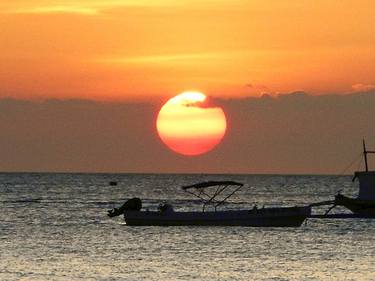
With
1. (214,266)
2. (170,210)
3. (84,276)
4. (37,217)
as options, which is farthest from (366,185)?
(84,276)

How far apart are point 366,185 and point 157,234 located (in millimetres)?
28274

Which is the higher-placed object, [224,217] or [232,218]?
[224,217]

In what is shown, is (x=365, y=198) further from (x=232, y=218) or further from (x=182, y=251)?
(x=182, y=251)

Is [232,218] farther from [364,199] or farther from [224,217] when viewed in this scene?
[364,199]

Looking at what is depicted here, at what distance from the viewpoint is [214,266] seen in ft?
213

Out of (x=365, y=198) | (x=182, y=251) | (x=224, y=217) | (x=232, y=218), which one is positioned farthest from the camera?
(x=365, y=198)

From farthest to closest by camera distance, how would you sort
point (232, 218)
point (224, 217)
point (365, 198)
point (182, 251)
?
point (365, 198) < point (224, 217) < point (232, 218) < point (182, 251)

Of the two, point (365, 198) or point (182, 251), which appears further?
point (365, 198)

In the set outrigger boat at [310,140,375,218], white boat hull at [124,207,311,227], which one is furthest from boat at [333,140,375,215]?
white boat hull at [124,207,311,227]

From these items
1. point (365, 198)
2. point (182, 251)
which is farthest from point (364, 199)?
point (182, 251)

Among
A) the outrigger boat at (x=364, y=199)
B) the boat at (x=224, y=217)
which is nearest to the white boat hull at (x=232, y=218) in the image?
the boat at (x=224, y=217)

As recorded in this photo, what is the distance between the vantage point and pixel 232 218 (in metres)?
99.1

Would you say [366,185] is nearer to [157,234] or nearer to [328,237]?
[328,237]

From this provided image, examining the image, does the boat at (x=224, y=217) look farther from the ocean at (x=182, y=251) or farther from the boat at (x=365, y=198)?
the boat at (x=365, y=198)
